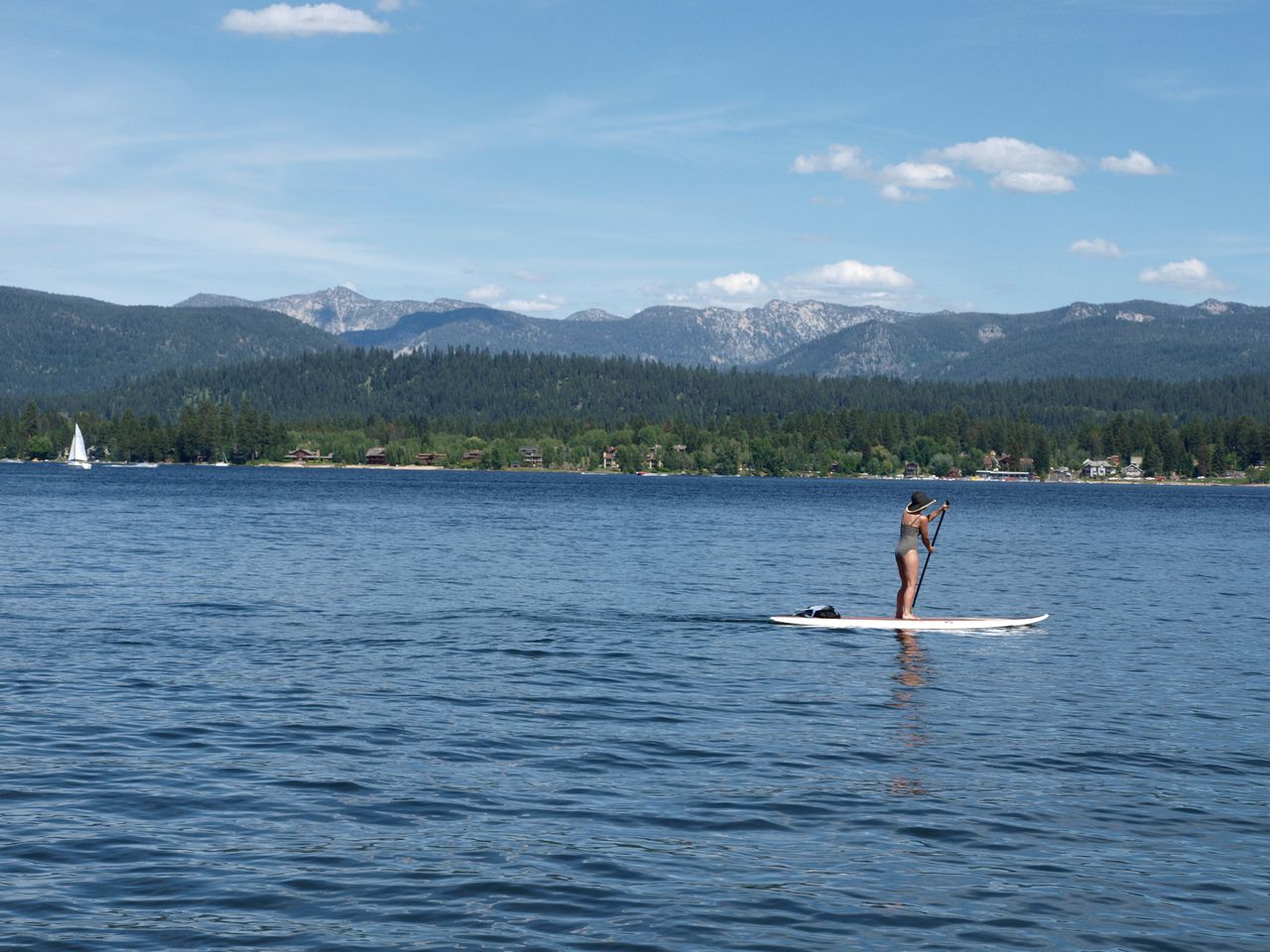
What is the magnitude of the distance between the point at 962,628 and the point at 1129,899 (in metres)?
27.7

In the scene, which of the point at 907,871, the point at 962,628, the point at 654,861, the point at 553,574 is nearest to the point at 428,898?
the point at 654,861

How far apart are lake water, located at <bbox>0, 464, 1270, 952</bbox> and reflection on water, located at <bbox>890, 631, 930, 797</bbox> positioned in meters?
0.14

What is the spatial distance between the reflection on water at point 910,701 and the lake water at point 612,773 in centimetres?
14

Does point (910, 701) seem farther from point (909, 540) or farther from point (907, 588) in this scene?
point (907, 588)

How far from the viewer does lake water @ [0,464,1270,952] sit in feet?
52.0

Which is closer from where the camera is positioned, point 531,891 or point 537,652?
point 531,891

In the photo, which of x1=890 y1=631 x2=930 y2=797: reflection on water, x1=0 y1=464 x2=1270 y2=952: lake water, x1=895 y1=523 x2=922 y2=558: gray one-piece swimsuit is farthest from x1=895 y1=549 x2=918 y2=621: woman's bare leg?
x1=0 y1=464 x2=1270 y2=952: lake water

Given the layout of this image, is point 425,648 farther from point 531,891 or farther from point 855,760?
point 531,891

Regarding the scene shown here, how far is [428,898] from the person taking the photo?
53.1ft

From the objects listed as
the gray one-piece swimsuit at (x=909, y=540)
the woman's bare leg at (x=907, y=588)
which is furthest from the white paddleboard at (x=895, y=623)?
the gray one-piece swimsuit at (x=909, y=540)

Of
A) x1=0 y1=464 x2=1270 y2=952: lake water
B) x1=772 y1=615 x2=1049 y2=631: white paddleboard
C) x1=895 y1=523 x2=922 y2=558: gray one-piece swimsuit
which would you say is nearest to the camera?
x1=0 y1=464 x2=1270 y2=952: lake water

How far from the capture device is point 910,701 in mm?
30578

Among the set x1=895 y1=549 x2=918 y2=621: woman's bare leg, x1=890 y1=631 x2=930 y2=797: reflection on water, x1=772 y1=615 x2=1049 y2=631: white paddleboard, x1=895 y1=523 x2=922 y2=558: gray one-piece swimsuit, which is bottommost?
x1=890 y1=631 x2=930 y2=797: reflection on water

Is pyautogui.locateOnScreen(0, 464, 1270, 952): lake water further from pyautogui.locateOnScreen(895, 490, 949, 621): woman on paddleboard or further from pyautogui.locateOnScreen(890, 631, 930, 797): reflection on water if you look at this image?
pyautogui.locateOnScreen(895, 490, 949, 621): woman on paddleboard
